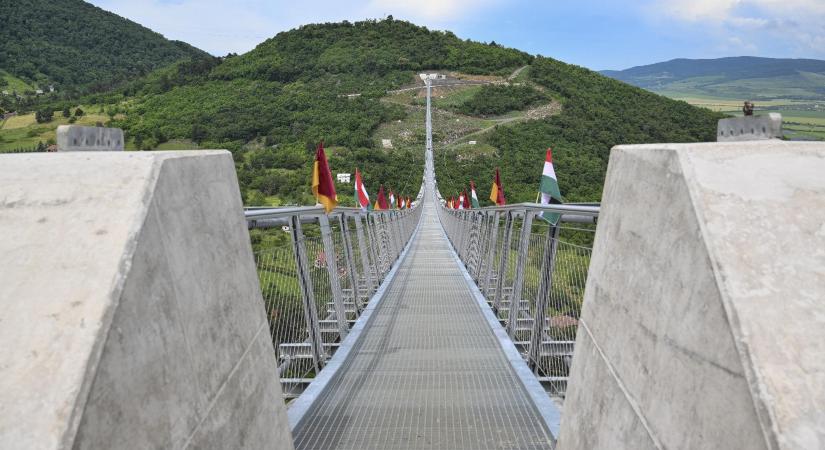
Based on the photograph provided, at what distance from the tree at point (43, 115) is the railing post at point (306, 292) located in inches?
3014

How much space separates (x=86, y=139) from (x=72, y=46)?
14050 cm

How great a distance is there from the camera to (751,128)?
2080 mm

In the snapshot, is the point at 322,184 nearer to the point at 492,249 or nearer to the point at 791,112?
the point at 492,249

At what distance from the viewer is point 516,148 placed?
79.2 m

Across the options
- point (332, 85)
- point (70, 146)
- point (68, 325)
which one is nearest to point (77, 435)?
point (68, 325)

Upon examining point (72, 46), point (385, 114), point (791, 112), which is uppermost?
point (72, 46)

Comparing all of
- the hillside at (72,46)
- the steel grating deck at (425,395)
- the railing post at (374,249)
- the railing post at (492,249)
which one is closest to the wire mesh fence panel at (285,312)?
the steel grating deck at (425,395)

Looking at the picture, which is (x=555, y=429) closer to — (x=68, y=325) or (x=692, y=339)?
(x=692, y=339)

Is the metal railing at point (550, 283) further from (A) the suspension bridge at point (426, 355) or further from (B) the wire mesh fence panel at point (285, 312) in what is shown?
(B) the wire mesh fence panel at point (285, 312)

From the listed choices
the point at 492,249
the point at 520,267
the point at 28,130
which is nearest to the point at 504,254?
the point at 492,249

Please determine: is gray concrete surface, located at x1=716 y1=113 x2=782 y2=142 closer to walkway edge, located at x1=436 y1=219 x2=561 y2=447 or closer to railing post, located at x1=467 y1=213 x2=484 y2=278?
walkway edge, located at x1=436 y1=219 x2=561 y2=447

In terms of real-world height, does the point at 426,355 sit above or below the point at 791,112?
below

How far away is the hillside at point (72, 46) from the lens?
109188mm

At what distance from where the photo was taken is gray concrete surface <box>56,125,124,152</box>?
2086 mm
